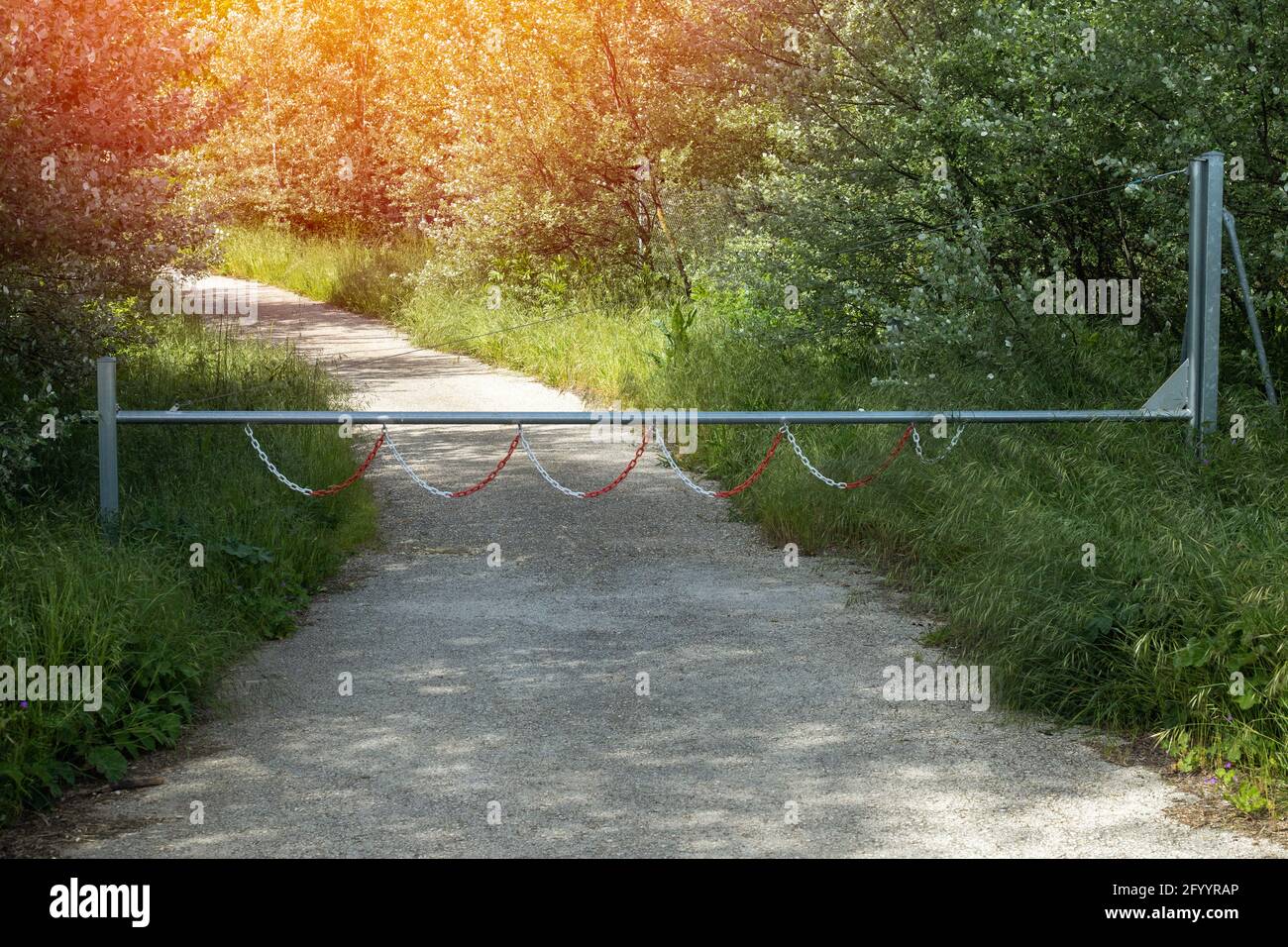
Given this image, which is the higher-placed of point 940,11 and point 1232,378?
point 940,11

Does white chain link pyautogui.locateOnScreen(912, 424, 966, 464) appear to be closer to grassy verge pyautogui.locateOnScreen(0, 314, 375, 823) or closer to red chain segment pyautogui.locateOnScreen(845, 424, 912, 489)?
red chain segment pyautogui.locateOnScreen(845, 424, 912, 489)

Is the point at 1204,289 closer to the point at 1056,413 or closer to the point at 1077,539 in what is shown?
the point at 1056,413

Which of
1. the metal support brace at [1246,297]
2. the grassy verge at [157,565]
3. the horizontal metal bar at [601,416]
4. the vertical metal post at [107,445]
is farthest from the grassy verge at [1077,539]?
the vertical metal post at [107,445]

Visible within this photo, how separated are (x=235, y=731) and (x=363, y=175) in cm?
2839

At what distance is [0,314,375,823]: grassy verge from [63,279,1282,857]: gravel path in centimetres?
22

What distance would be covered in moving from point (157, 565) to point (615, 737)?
2951mm

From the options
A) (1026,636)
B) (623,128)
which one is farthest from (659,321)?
(1026,636)

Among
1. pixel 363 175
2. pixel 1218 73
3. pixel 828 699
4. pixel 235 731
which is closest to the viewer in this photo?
pixel 235 731

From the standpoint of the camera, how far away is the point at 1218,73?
9469 mm

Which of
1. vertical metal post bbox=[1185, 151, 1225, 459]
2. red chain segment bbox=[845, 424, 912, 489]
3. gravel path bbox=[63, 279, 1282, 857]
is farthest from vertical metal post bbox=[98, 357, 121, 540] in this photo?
vertical metal post bbox=[1185, 151, 1225, 459]

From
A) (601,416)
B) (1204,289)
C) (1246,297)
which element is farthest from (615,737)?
(1246,297)

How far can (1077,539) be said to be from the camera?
7.31 metres

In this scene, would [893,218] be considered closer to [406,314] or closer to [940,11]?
[940,11]

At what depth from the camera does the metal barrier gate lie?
28.0 ft
